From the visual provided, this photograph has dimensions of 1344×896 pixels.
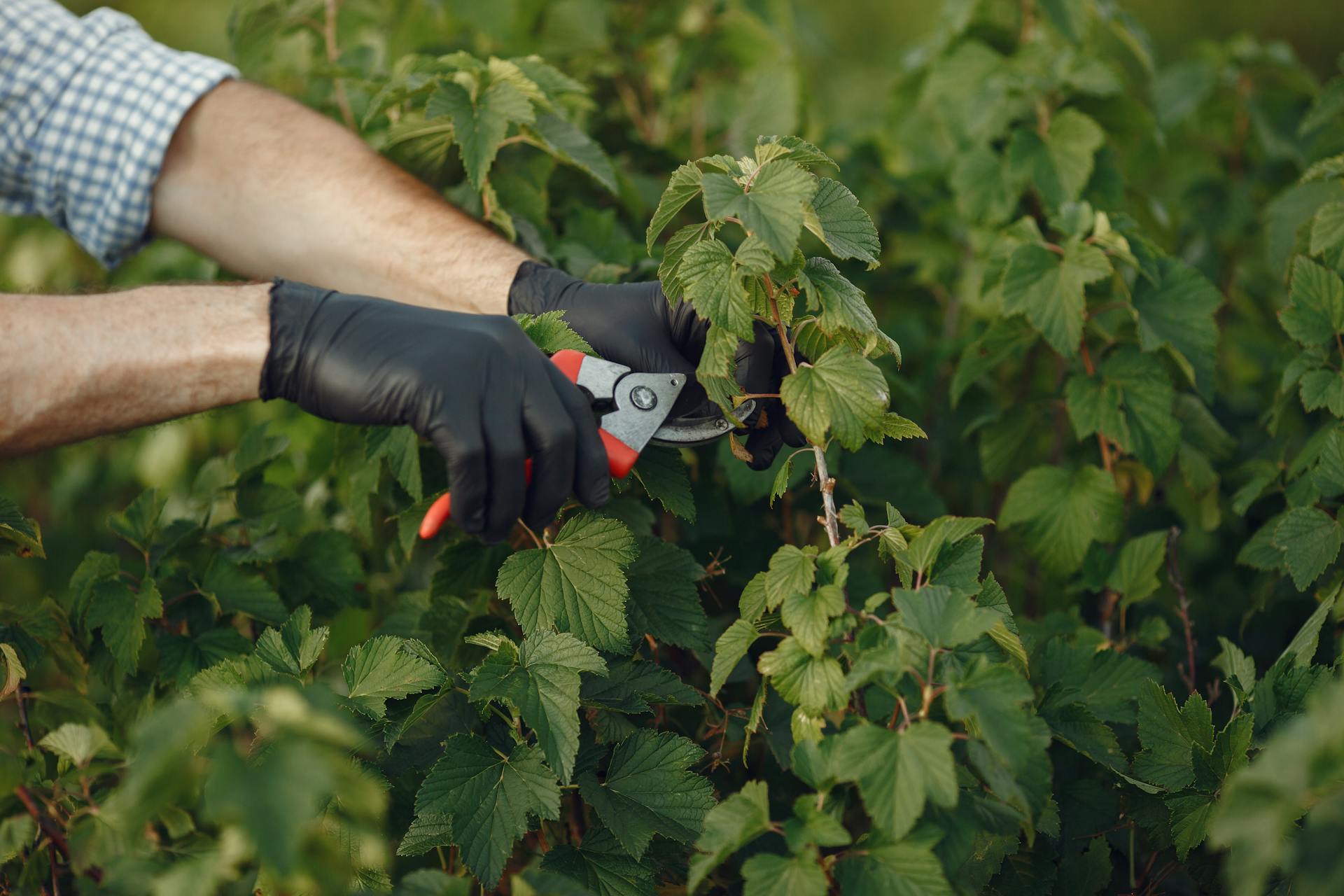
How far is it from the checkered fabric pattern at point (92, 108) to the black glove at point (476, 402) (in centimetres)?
106

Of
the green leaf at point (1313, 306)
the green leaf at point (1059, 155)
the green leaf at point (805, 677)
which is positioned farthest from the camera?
the green leaf at point (1059, 155)

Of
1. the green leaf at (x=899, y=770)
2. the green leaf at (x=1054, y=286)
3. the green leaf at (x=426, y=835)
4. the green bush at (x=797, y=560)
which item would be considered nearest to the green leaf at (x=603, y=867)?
the green bush at (x=797, y=560)

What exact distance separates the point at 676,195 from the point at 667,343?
0.95 feet

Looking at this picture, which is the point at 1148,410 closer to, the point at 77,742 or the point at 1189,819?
the point at 1189,819

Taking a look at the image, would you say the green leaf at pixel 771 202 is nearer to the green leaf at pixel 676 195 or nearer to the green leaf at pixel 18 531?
the green leaf at pixel 676 195

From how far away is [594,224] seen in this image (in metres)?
1.86

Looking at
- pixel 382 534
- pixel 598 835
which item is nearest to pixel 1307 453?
pixel 598 835

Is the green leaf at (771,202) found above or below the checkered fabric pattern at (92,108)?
above

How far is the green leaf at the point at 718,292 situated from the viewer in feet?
3.61

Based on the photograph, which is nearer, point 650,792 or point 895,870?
point 895,870

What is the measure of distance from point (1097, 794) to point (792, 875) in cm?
60

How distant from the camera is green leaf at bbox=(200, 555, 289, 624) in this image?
60.7 inches

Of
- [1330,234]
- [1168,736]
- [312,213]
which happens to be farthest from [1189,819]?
[312,213]

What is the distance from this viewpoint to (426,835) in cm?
119
